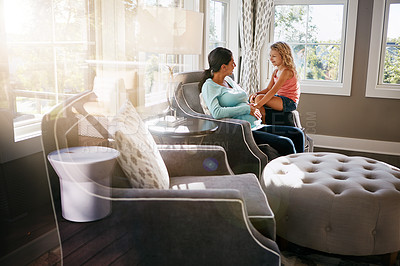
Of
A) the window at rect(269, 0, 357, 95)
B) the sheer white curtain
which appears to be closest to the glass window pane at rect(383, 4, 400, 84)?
the window at rect(269, 0, 357, 95)

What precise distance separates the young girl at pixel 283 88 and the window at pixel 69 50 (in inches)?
43.0

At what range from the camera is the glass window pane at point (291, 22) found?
15.4ft

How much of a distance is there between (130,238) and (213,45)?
3.40 m

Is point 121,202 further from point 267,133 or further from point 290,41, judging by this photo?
point 290,41

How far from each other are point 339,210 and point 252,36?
3.31 m

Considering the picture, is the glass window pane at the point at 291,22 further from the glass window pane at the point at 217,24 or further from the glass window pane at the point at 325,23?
the glass window pane at the point at 217,24

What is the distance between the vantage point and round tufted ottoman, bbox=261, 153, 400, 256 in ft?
6.08

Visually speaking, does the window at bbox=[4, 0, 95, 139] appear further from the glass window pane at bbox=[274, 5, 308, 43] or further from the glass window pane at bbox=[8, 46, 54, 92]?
the glass window pane at bbox=[274, 5, 308, 43]

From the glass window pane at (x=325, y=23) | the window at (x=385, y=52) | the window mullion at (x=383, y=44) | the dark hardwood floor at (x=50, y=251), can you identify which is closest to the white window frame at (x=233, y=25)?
the glass window pane at (x=325, y=23)

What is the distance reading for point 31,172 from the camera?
6.66 feet

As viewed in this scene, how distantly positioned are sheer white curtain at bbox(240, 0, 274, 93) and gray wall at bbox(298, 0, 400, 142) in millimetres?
737

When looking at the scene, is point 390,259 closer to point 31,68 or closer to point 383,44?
point 31,68

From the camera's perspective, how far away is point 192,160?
211 centimetres

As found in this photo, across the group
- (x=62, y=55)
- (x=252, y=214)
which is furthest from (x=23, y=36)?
(x=252, y=214)
